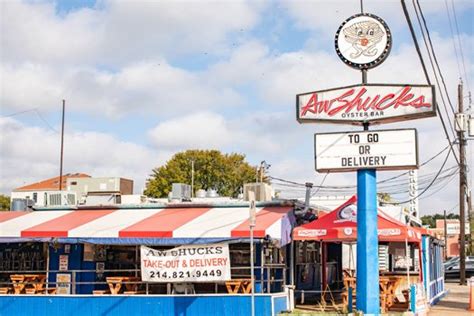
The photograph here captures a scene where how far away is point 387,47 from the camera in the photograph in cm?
1616

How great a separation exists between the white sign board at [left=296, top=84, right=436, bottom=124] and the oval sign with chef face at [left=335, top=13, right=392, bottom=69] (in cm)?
61

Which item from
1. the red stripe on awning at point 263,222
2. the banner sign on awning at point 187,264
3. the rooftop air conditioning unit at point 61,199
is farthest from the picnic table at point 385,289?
the rooftop air conditioning unit at point 61,199

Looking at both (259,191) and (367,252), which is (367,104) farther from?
(259,191)

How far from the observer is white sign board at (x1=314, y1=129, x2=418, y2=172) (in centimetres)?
1616

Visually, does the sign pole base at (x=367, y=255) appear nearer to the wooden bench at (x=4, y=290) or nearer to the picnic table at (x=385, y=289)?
the picnic table at (x=385, y=289)

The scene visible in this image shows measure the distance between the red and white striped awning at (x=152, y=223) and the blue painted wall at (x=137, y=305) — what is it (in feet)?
5.06

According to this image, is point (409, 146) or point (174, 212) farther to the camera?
point (174, 212)

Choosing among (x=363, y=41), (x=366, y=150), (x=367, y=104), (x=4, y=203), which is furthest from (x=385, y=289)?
(x=4, y=203)

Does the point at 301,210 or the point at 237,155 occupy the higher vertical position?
the point at 237,155

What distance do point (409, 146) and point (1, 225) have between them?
1144 cm

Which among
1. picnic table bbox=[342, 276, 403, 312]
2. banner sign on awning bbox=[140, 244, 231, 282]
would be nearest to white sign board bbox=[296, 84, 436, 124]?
banner sign on awning bbox=[140, 244, 231, 282]

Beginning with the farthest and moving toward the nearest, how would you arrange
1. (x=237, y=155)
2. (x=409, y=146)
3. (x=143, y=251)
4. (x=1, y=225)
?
(x=237, y=155) < (x=1, y=225) < (x=143, y=251) < (x=409, y=146)

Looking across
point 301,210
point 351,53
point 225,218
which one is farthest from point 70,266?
point 351,53

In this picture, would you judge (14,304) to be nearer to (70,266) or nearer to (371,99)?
(70,266)
